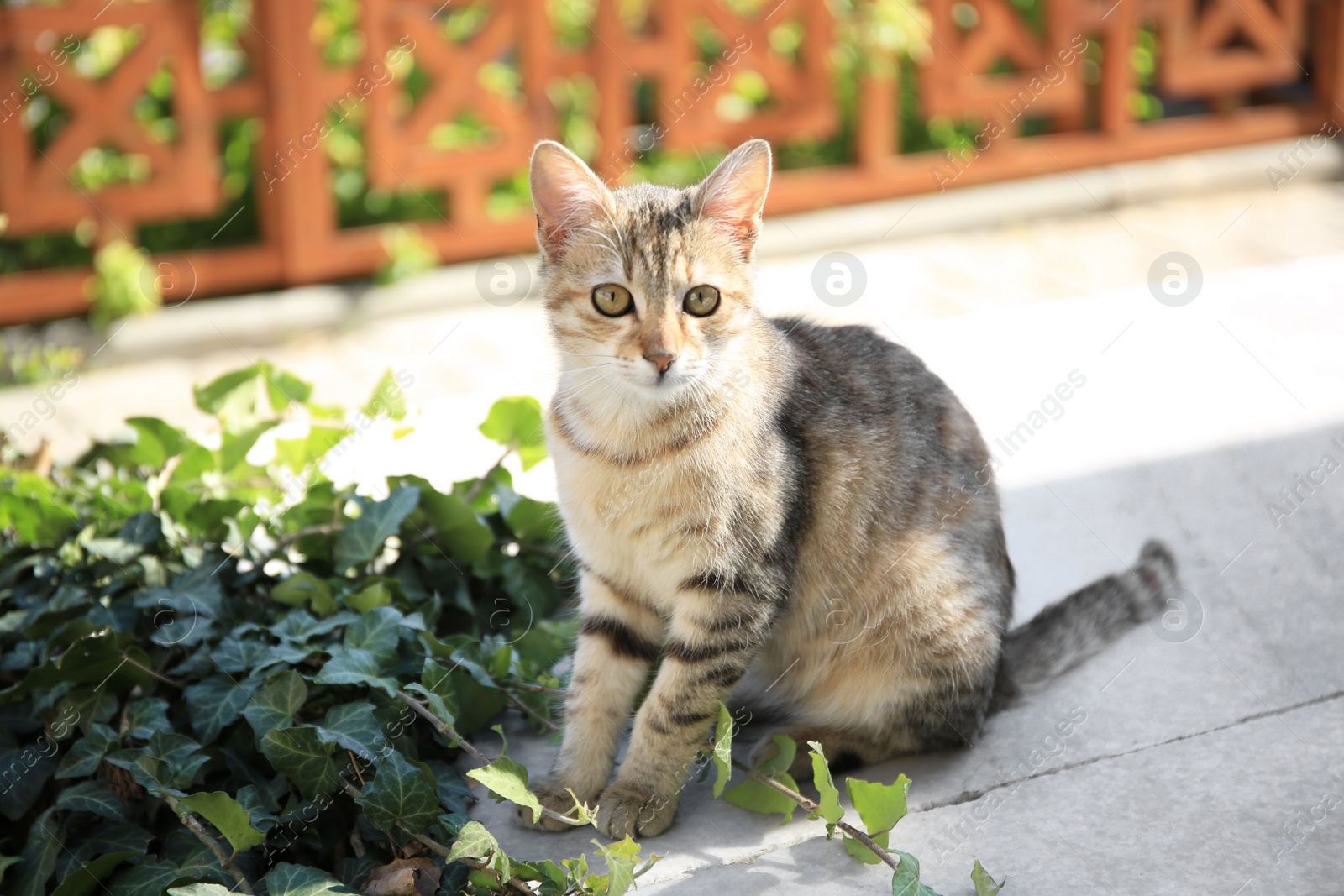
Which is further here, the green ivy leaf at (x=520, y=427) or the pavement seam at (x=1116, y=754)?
the green ivy leaf at (x=520, y=427)

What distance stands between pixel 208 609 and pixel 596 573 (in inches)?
35.5

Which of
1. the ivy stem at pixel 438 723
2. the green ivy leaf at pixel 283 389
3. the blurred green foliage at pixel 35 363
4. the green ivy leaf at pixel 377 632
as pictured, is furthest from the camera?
the blurred green foliage at pixel 35 363

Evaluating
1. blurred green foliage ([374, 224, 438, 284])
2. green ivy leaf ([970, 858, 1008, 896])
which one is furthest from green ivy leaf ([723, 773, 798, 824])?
blurred green foliage ([374, 224, 438, 284])

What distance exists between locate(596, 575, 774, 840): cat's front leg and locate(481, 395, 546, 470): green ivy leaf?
98cm

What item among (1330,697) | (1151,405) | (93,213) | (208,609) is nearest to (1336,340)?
(1151,405)

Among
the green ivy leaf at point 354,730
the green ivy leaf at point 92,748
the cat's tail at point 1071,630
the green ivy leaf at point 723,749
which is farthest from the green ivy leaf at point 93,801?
the cat's tail at point 1071,630

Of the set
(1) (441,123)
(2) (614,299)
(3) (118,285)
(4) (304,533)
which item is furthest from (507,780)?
(1) (441,123)

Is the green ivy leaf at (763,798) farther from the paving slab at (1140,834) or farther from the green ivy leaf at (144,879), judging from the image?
the green ivy leaf at (144,879)

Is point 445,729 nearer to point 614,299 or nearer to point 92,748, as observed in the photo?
point 92,748

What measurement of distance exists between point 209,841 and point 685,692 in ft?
3.07

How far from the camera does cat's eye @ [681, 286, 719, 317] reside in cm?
267

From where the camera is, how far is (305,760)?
8.38ft

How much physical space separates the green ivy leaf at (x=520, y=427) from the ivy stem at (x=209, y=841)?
1328mm

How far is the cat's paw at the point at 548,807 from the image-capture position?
269 cm
